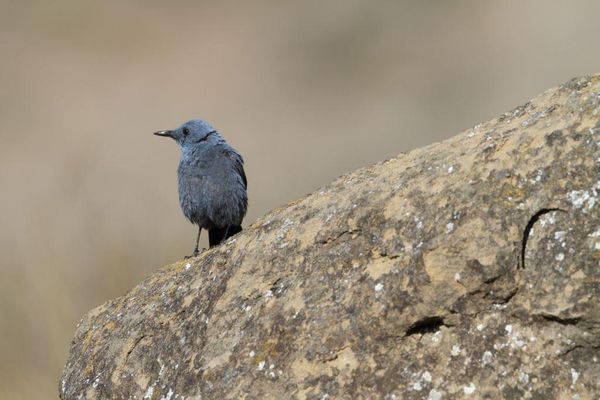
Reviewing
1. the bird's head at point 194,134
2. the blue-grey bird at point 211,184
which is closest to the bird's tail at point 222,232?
the blue-grey bird at point 211,184

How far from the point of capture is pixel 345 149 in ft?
63.8

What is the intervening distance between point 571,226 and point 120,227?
7944mm

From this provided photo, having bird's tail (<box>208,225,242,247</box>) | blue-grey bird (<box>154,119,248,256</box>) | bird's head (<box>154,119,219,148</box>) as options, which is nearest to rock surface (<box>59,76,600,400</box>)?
blue-grey bird (<box>154,119,248,256</box>)

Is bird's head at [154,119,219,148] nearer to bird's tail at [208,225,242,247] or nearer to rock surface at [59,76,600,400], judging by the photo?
bird's tail at [208,225,242,247]

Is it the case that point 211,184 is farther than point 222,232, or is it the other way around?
point 222,232

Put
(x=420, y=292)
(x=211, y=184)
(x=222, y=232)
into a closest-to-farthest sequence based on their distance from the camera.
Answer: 1. (x=420, y=292)
2. (x=211, y=184)
3. (x=222, y=232)

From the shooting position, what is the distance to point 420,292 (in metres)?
4.59

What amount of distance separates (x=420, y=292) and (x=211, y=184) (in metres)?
3.25

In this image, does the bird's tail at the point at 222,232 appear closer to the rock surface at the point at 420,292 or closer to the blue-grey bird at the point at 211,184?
the blue-grey bird at the point at 211,184

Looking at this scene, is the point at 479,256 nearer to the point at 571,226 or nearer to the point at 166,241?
the point at 571,226

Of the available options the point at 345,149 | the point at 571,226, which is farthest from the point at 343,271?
the point at 345,149

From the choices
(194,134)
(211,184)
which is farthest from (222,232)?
(194,134)

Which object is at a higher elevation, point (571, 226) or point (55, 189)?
point (55, 189)

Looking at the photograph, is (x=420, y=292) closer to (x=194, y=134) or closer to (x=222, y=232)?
(x=222, y=232)
